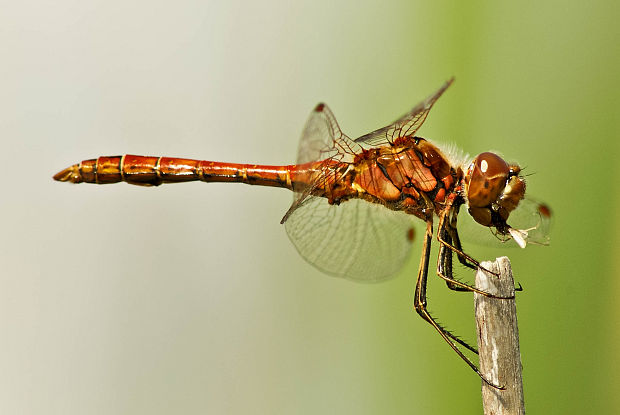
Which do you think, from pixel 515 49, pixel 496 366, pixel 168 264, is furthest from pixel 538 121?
pixel 168 264

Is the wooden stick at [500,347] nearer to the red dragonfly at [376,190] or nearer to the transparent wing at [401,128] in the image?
the red dragonfly at [376,190]

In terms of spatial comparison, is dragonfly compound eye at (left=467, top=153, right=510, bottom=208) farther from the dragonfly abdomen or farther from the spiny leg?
the dragonfly abdomen

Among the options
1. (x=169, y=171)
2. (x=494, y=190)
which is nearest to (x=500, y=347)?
(x=494, y=190)

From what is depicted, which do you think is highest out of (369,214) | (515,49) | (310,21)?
(310,21)

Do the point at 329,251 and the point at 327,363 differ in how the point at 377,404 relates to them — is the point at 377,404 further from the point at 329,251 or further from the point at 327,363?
the point at 329,251

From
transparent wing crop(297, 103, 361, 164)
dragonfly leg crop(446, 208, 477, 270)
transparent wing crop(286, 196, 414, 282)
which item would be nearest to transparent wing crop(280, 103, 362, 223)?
transparent wing crop(297, 103, 361, 164)

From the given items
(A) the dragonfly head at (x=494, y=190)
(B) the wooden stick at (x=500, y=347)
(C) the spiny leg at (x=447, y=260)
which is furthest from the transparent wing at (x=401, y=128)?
(B) the wooden stick at (x=500, y=347)
